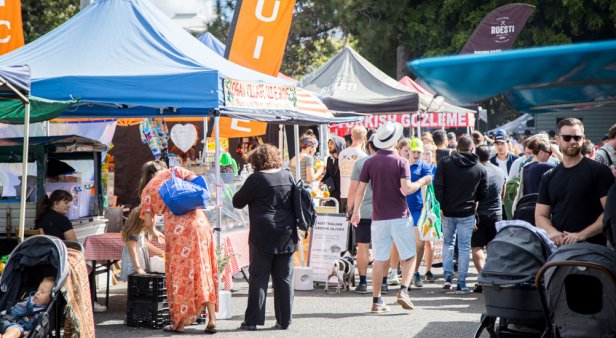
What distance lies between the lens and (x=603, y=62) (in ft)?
18.2

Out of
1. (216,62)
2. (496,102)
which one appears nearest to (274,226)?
(216,62)

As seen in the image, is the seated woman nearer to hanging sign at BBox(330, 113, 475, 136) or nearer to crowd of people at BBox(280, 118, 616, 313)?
crowd of people at BBox(280, 118, 616, 313)

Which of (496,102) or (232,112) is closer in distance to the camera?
(232,112)

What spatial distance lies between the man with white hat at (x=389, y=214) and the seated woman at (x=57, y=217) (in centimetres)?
322

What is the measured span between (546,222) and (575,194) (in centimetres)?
33

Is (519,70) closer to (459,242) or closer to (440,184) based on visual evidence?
(440,184)

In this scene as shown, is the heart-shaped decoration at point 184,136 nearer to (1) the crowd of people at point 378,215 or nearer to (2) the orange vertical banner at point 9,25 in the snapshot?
(2) the orange vertical banner at point 9,25

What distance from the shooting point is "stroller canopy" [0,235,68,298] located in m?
7.75

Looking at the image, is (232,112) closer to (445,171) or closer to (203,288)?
(203,288)

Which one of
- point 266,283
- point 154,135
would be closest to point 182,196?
point 266,283

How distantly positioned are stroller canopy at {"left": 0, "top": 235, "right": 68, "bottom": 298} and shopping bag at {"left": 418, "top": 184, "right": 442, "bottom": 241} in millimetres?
5660

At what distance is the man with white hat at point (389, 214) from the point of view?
1020 centimetres

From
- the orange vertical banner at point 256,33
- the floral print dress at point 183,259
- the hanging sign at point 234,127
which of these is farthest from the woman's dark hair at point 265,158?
the hanging sign at point 234,127

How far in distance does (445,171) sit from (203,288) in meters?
3.86
